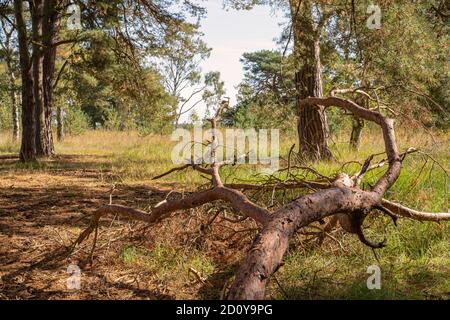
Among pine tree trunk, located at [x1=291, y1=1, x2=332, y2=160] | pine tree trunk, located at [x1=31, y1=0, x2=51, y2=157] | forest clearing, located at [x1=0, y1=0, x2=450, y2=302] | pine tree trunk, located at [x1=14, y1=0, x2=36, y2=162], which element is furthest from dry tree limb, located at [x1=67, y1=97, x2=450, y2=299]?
pine tree trunk, located at [x1=31, y1=0, x2=51, y2=157]

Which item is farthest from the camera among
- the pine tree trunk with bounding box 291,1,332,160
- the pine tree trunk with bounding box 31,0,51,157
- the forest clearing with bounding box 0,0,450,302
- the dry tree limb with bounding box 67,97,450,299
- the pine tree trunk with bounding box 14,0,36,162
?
the pine tree trunk with bounding box 31,0,51,157

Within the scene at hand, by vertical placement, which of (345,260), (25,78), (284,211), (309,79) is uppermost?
(25,78)

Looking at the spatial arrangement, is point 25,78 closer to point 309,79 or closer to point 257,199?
point 309,79

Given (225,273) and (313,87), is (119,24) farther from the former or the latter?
(225,273)

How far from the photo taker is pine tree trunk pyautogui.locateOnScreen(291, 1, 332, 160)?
6441 mm

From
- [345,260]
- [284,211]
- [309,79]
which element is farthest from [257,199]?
[309,79]

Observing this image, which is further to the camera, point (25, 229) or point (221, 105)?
point (221, 105)

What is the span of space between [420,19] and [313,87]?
6.31 ft

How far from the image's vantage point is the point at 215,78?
90.9 ft

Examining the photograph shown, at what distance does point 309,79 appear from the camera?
7.79m

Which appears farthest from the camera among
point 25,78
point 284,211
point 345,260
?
point 25,78

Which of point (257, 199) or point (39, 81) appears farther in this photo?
point (39, 81)

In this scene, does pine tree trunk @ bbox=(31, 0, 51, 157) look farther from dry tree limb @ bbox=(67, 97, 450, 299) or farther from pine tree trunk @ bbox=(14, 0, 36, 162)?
dry tree limb @ bbox=(67, 97, 450, 299)
